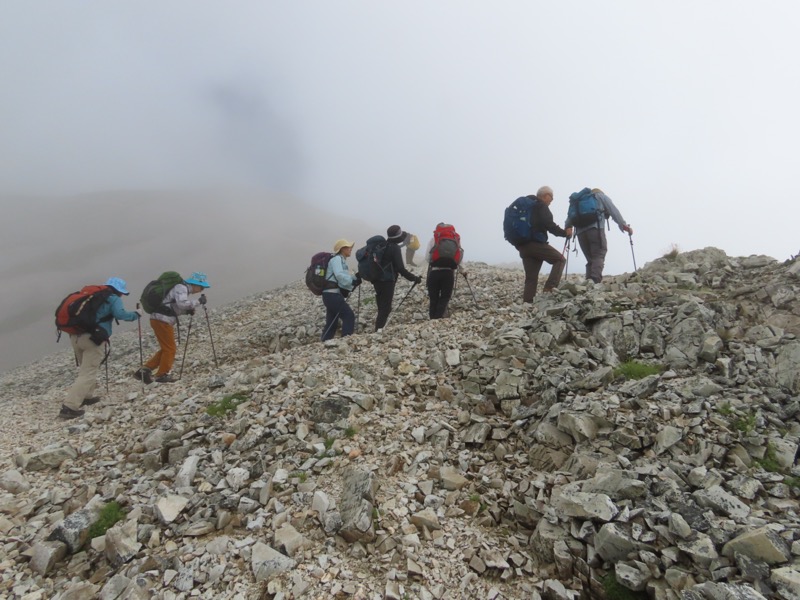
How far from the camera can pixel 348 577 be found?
189 inches

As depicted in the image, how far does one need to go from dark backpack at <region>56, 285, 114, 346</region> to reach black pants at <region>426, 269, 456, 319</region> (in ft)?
28.2

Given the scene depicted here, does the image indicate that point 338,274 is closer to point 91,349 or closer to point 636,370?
point 91,349

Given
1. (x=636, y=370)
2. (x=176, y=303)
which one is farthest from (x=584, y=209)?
(x=176, y=303)

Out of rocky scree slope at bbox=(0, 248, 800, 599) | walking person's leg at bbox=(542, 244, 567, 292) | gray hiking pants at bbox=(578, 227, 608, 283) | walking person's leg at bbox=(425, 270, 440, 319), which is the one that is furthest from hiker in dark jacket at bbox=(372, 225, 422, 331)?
gray hiking pants at bbox=(578, 227, 608, 283)

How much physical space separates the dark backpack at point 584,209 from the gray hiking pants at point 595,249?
302mm

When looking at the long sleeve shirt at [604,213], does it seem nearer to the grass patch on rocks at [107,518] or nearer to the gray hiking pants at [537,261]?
the gray hiking pants at [537,261]

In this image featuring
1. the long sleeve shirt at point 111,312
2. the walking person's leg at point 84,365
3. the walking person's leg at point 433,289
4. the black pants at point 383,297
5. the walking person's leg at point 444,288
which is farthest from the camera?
the black pants at point 383,297

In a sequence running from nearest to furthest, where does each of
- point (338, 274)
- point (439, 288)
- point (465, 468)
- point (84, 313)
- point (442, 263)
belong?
point (465, 468)
point (84, 313)
point (442, 263)
point (338, 274)
point (439, 288)

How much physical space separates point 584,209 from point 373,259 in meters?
6.41

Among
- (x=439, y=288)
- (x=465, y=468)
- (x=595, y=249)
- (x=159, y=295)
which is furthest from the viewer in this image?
(x=595, y=249)

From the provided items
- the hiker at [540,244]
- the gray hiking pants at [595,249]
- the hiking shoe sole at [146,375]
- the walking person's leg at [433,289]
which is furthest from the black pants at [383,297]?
the hiking shoe sole at [146,375]

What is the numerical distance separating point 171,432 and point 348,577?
4.82 meters

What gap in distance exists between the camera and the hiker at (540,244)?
39.3 feet

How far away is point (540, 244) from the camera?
→ 12172 mm
